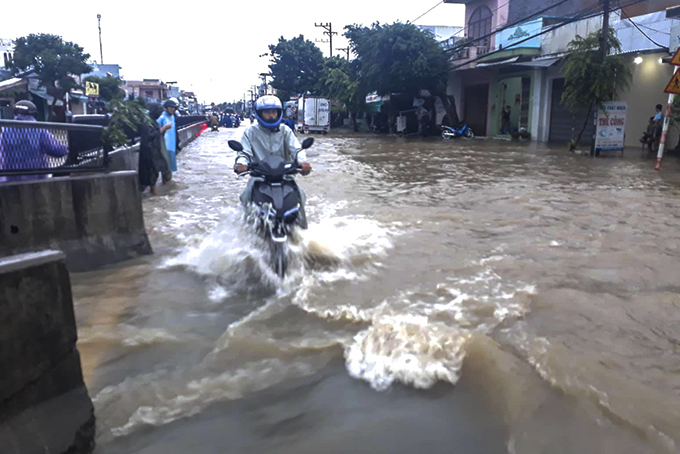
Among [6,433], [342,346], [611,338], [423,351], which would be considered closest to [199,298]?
[342,346]

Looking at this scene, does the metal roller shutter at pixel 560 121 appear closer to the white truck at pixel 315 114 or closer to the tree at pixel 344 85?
the tree at pixel 344 85

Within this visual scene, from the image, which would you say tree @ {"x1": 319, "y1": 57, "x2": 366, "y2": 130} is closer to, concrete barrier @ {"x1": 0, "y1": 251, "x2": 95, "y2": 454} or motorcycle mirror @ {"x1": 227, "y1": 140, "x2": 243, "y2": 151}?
motorcycle mirror @ {"x1": 227, "y1": 140, "x2": 243, "y2": 151}

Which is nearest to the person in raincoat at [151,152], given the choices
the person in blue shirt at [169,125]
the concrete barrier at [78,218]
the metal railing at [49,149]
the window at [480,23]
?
the person in blue shirt at [169,125]

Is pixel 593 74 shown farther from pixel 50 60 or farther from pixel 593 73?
pixel 50 60

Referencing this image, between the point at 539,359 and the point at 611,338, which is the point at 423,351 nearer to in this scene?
the point at 539,359

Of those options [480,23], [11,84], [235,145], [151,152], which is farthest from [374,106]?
[235,145]

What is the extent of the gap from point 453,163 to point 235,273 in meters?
11.5

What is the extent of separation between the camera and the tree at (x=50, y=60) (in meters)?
29.5

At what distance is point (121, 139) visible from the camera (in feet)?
19.4

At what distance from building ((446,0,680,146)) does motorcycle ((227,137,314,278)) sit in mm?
17449

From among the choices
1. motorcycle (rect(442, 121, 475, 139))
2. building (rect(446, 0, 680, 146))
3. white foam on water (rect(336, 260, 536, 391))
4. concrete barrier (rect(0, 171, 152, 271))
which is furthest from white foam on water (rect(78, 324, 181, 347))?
motorcycle (rect(442, 121, 475, 139))

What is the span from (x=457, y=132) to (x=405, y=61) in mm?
4410

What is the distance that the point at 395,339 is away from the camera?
3678 millimetres

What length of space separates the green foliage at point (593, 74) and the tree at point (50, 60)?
24572 mm
